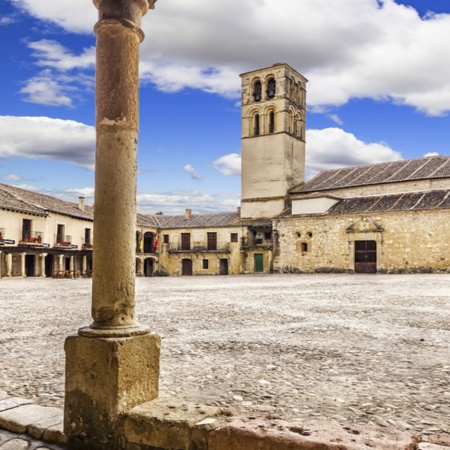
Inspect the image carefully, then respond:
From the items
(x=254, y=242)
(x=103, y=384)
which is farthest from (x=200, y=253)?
(x=103, y=384)

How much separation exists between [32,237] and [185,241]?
13.9 m

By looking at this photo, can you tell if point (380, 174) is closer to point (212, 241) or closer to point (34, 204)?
point (212, 241)

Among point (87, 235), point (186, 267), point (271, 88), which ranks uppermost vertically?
point (271, 88)

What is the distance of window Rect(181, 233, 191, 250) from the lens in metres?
39.1

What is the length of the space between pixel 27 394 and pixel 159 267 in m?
→ 37.4

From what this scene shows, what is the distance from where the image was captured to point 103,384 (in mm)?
2439

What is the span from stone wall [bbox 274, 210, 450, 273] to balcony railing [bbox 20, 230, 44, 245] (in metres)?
15.0

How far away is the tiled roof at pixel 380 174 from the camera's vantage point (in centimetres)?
2738

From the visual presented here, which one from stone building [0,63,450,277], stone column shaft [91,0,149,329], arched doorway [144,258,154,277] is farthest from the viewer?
arched doorway [144,258,154,277]

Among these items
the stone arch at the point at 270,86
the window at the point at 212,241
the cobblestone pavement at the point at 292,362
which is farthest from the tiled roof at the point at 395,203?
the cobblestone pavement at the point at 292,362

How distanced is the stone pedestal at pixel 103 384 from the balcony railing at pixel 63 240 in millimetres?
29355

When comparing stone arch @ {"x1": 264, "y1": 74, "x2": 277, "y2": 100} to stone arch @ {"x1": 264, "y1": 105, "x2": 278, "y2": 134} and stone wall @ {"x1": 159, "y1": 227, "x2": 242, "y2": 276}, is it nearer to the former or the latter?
stone arch @ {"x1": 264, "y1": 105, "x2": 278, "y2": 134}

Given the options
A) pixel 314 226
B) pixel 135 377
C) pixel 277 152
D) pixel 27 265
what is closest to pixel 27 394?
pixel 135 377

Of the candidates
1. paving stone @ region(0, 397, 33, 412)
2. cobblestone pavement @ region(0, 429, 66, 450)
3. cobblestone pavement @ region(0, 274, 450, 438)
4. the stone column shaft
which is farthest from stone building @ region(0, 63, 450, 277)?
cobblestone pavement @ region(0, 429, 66, 450)
